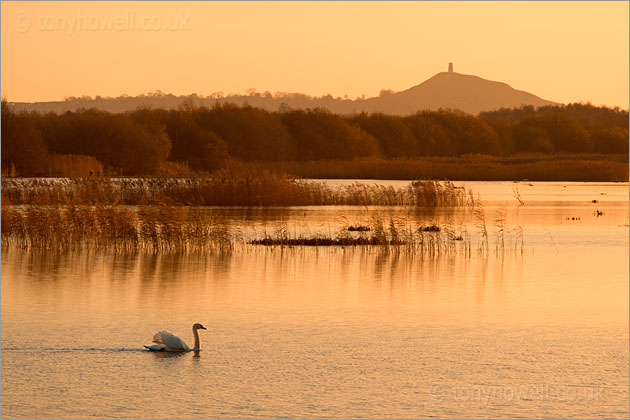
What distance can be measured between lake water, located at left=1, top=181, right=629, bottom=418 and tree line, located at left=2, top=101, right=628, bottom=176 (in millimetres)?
25212

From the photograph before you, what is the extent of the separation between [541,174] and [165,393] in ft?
160


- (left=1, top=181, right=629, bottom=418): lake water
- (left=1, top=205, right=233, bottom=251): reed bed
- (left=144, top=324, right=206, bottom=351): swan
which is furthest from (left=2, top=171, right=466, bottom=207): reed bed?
(left=144, top=324, right=206, bottom=351): swan

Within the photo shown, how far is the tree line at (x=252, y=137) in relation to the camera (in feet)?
156

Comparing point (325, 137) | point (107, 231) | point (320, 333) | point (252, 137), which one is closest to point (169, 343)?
point (320, 333)

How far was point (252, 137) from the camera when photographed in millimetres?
65250

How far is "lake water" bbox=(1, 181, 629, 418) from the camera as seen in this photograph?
9.41 meters

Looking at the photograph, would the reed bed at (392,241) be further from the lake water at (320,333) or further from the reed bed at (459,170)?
the reed bed at (459,170)

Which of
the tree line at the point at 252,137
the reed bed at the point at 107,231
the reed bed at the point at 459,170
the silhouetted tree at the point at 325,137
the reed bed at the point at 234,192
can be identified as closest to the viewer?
the reed bed at the point at 107,231

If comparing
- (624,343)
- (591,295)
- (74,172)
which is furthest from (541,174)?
(624,343)

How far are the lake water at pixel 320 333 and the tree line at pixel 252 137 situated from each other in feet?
82.7

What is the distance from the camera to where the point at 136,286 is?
53.6ft

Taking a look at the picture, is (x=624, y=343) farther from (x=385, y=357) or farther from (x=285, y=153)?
(x=285, y=153)

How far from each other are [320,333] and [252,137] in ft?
175

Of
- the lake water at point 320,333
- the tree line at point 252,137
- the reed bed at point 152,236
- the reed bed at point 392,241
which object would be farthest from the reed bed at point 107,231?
the tree line at point 252,137
